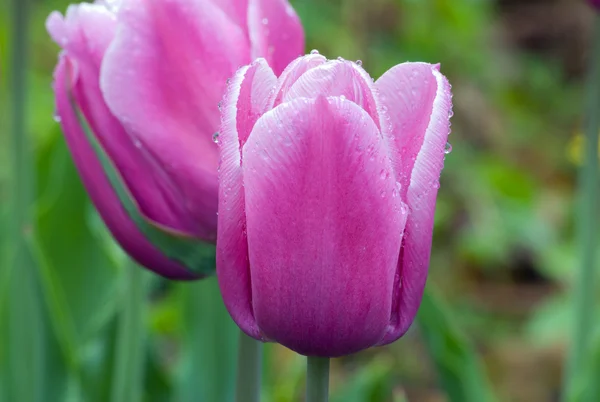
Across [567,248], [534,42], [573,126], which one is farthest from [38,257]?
[534,42]

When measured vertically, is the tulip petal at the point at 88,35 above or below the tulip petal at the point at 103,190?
above

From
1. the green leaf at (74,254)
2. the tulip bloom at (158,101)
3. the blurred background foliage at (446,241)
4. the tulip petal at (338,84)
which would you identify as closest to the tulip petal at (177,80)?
the tulip bloom at (158,101)

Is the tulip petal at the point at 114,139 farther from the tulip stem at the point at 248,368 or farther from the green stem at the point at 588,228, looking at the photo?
the green stem at the point at 588,228

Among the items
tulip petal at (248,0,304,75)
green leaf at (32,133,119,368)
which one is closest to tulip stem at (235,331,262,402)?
tulip petal at (248,0,304,75)

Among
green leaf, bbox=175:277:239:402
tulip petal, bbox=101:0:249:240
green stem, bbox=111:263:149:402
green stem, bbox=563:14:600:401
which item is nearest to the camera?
tulip petal, bbox=101:0:249:240

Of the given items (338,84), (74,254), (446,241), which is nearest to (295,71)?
(338,84)

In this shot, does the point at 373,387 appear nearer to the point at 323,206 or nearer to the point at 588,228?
the point at 588,228

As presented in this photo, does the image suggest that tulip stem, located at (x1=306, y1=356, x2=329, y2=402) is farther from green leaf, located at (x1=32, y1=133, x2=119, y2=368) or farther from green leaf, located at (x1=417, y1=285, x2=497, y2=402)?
green leaf, located at (x1=32, y1=133, x2=119, y2=368)
